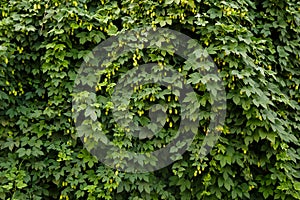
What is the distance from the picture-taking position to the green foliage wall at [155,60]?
294 cm

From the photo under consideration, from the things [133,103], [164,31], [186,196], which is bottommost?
[186,196]

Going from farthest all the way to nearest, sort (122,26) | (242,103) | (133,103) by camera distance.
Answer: (122,26)
(133,103)
(242,103)

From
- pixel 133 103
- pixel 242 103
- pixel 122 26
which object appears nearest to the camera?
pixel 242 103

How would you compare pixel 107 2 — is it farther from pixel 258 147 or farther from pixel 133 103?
pixel 258 147

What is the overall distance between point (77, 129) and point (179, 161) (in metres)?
0.88

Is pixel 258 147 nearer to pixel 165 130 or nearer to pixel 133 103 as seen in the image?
pixel 165 130

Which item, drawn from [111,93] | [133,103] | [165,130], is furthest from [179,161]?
[111,93]

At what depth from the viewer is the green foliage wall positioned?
294cm

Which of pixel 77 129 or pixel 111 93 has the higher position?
pixel 111 93

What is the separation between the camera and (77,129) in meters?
3.06

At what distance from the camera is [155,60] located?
3018 mm

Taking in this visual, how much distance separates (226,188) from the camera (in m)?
2.94

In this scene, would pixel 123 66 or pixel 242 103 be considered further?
pixel 123 66

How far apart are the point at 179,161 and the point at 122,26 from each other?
4.21ft
